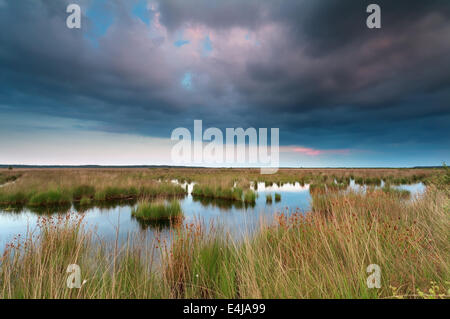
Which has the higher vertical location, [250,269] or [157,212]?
[250,269]

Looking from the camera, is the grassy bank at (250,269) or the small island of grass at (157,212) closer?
the grassy bank at (250,269)

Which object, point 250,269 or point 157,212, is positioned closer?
point 250,269

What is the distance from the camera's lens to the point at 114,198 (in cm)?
1476

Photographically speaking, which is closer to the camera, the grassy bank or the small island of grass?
the grassy bank

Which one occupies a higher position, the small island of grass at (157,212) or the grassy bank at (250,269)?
the grassy bank at (250,269)

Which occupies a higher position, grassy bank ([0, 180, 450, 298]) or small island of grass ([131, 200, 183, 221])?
grassy bank ([0, 180, 450, 298])

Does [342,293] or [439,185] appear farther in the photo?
[439,185]
